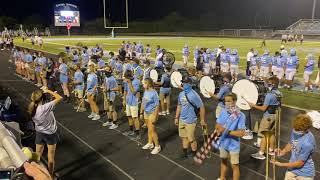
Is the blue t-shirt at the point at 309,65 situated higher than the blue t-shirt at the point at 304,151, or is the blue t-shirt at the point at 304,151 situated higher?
the blue t-shirt at the point at 309,65

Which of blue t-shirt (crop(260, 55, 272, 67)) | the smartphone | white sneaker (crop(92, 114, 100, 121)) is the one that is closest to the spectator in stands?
the smartphone

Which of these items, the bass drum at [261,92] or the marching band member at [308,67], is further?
the marching band member at [308,67]

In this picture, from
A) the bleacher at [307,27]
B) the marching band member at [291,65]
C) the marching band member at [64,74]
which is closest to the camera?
the marching band member at [64,74]

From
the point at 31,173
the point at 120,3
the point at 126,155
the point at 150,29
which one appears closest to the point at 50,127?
the point at 126,155

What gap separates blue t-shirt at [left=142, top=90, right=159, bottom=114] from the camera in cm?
1008

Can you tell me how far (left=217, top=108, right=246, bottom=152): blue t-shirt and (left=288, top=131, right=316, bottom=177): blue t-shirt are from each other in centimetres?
135

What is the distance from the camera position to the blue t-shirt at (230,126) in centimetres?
748

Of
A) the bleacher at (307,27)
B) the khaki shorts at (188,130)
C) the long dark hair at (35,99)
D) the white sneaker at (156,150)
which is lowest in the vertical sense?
the white sneaker at (156,150)

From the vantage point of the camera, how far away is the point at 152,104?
33.3 feet

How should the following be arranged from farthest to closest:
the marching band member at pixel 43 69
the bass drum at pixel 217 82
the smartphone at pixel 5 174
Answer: the marching band member at pixel 43 69, the bass drum at pixel 217 82, the smartphone at pixel 5 174

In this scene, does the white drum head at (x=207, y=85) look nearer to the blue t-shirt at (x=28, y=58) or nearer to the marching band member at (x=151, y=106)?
the marching band member at (x=151, y=106)

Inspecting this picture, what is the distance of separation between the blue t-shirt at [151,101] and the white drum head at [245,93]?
219cm

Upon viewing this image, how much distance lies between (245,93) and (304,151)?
14.0 feet

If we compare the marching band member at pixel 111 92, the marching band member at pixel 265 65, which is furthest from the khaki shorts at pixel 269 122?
the marching band member at pixel 265 65
